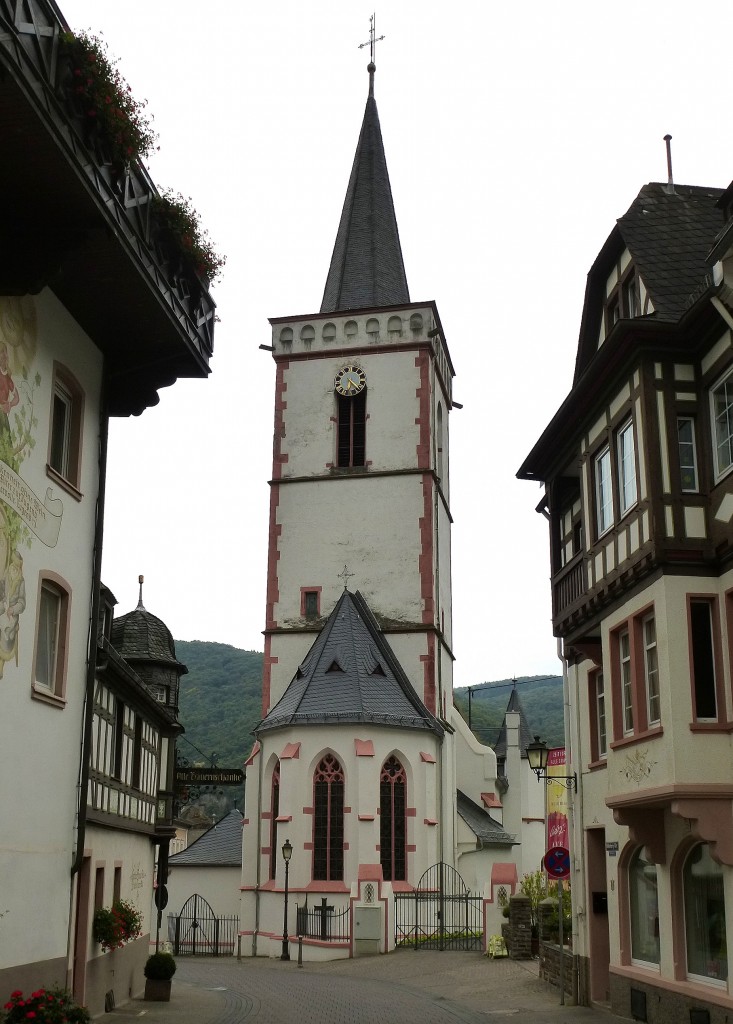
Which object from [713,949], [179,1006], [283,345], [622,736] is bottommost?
[179,1006]

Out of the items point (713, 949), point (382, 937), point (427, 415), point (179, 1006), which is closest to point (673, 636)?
point (713, 949)

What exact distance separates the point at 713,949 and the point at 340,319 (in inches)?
1338

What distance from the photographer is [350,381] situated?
4472 centimetres

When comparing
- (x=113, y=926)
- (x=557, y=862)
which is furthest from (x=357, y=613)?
(x=113, y=926)

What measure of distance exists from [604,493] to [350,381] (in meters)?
27.4

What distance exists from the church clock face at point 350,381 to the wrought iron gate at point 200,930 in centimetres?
1938

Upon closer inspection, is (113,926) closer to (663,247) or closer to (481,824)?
(663,247)

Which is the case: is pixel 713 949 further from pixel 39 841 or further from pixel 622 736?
pixel 39 841

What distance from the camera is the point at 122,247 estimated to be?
14.4m

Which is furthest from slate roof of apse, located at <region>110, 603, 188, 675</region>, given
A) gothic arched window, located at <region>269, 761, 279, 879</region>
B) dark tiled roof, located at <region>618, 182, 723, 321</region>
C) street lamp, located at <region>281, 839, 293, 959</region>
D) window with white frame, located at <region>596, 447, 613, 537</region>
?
dark tiled roof, located at <region>618, 182, 723, 321</region>

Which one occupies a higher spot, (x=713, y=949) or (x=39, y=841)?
(x=39, y=841)

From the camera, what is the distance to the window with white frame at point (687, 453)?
1552 cm

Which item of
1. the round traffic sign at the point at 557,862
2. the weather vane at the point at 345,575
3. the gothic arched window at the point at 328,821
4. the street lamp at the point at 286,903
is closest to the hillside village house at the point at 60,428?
the round traffic sign at the point at 557,862

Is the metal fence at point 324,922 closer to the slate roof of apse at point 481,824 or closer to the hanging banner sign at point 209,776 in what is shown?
the hanging banner sign at point 209,776
